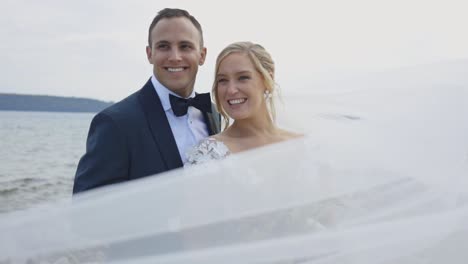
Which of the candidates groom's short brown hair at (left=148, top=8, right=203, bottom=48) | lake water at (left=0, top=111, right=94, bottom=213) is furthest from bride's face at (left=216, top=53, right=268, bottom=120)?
lake water at (left=0, top=111, right=94, bottom=213)

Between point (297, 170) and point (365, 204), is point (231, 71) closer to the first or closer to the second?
point (297, 170)

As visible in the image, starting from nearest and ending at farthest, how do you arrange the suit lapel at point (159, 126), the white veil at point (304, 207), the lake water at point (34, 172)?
the white veil at point (304, 207), the suit lapel at point (159, 126), the lake water at point (34, 172)

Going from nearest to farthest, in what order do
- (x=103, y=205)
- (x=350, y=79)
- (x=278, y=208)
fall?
(x=103, y=205) < (x=278, y=208) < (x=350, y=79)

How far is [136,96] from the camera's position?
3.09 metres

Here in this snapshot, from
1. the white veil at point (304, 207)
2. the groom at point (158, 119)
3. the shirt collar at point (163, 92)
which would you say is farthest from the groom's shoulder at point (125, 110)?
the white veil at point (304, 207)

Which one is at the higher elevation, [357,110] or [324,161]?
[357,110]

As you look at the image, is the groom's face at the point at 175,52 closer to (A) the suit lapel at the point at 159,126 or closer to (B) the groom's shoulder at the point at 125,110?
(A) the suit lapel at the point at 159,126

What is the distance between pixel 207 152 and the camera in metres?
2.82

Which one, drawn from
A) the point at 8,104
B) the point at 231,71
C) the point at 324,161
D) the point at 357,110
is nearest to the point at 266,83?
the point at 231,71

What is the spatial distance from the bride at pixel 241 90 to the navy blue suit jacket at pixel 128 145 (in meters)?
0.21

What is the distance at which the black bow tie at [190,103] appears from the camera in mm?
3121

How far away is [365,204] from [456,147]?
64 cm

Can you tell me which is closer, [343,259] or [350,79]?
[343,259]

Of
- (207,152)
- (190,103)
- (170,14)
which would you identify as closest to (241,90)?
(190,103)
